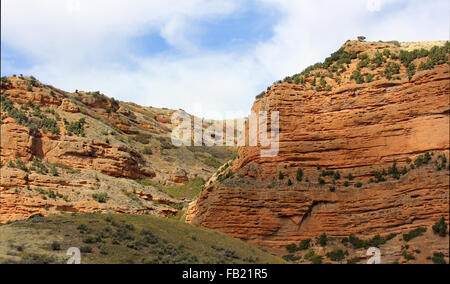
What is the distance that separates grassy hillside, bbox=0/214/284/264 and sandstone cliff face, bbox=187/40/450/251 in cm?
332

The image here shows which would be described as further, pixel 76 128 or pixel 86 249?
pixel 76 128

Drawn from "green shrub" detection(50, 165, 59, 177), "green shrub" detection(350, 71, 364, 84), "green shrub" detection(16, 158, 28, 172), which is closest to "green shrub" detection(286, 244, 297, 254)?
"green shrub" detection(350, 71, 364, 84)

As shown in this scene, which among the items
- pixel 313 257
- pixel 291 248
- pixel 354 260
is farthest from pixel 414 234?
pixel 291 248

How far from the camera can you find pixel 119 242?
1200 inches

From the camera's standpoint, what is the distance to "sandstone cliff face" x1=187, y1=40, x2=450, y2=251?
34906mm

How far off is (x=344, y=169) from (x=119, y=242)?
15.4 m

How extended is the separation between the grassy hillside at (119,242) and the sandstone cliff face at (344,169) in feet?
10.9

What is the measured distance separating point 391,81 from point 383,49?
217 inches

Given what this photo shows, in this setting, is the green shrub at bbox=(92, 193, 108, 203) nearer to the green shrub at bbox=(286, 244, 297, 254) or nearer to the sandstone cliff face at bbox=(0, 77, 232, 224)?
the sandstone cliff face at bbox=(0, 77, 232, 224)

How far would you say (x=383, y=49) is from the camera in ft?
144

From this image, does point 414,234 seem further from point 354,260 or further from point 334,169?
point 334,169

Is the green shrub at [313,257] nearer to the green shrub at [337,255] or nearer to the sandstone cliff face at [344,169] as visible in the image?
the green shrub at [337,255]

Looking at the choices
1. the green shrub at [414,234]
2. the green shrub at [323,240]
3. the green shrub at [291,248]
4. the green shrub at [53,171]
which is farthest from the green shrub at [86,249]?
the green shrub at [53,171]
